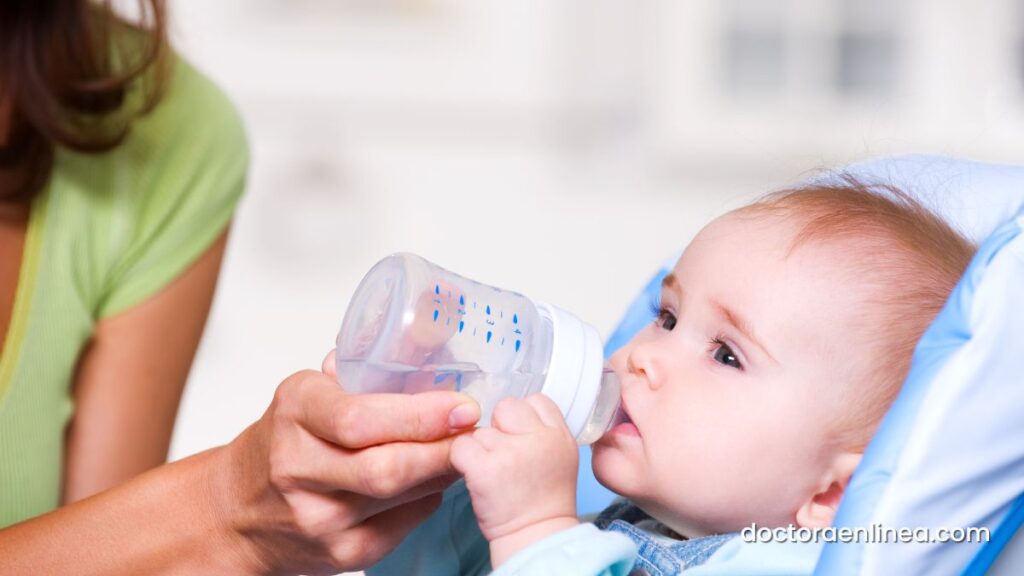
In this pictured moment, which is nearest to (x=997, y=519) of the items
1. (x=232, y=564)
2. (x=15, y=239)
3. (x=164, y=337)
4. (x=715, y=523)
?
(x=715, y=523)

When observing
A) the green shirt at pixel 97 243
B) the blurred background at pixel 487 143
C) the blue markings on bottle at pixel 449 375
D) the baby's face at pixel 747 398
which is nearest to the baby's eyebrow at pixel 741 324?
the baby's face at pixel 747 398

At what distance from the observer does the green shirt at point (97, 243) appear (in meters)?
1.21

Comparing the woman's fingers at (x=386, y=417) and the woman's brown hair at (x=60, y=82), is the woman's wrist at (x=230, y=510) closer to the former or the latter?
the woman's fingers at (x=386, y=417)

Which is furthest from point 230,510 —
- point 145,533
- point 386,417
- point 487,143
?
point 487,143

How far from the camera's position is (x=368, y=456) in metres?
0.81

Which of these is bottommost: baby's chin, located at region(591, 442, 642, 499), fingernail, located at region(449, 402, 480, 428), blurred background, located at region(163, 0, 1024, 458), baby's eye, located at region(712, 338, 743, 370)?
blurred background, located at region(163, 0, 1024, 458)

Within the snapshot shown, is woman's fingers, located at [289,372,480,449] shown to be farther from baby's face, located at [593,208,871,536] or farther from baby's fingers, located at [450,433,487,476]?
baby's face, located at [593,208,871,536]

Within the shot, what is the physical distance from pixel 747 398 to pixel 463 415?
24 cm

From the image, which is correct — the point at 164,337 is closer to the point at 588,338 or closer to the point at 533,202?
the point at 588,338

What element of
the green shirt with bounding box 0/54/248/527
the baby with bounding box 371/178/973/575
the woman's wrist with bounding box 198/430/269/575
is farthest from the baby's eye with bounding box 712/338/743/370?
the green shirt with bounding box 0/54/248/527

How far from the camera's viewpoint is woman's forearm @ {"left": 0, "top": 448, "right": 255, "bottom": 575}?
0.96 metres

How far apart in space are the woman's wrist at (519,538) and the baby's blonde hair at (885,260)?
0.24 metres

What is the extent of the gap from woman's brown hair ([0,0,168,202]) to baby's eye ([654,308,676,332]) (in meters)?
0.60

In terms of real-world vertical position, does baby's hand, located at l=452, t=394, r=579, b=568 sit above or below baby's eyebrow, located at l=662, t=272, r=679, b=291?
below
